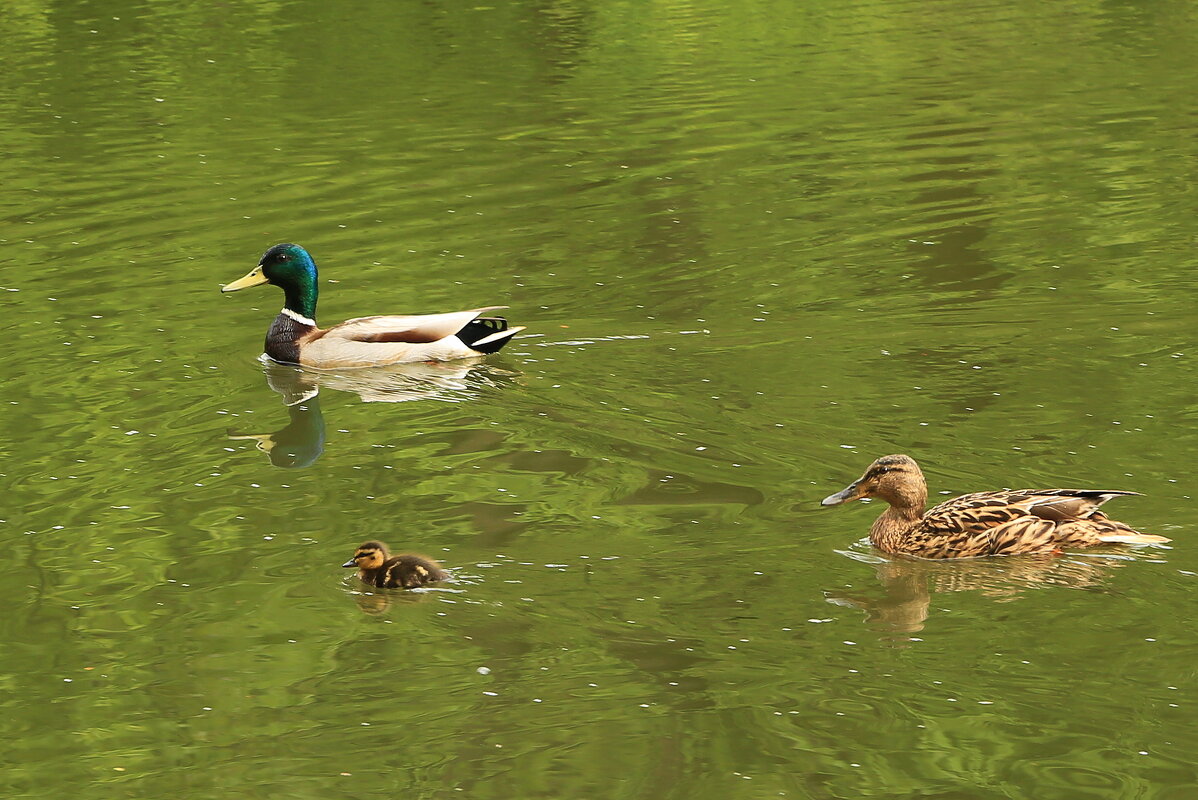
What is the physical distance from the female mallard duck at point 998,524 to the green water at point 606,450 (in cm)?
15

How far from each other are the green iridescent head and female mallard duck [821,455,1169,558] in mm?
6128

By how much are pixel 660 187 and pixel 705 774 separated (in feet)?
42.4

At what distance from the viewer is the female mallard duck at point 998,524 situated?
889cm

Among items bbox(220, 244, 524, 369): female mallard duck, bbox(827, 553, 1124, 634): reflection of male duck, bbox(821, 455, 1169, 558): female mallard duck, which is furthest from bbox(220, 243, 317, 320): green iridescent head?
bbox(827, 553, 1124, 634): reflection of male duck

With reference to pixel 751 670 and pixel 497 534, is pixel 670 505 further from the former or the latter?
pixel 751 670

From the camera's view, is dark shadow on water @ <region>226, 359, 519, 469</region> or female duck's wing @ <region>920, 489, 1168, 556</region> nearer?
female duck's wing @ <region>920, 489, 1168, 556</region>

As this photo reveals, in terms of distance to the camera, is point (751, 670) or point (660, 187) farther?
point (660, 187)

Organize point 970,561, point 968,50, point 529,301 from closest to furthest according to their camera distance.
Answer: point 970,561, point 529,301, point 968,50

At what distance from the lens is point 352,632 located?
27.7 ft

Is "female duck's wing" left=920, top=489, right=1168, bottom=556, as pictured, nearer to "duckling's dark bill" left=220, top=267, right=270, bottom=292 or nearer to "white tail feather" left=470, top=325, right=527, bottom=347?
"white tail feather" left=470, top=325, right=527, bottom=347

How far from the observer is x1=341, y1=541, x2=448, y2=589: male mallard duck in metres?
8.74

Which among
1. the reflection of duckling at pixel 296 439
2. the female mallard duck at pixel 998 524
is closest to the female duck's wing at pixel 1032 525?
the female mallard duck at pixel 998 524

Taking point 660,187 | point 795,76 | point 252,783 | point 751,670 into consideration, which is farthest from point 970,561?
point 795,76

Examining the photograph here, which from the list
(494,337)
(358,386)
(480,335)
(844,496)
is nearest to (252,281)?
(358,386)
